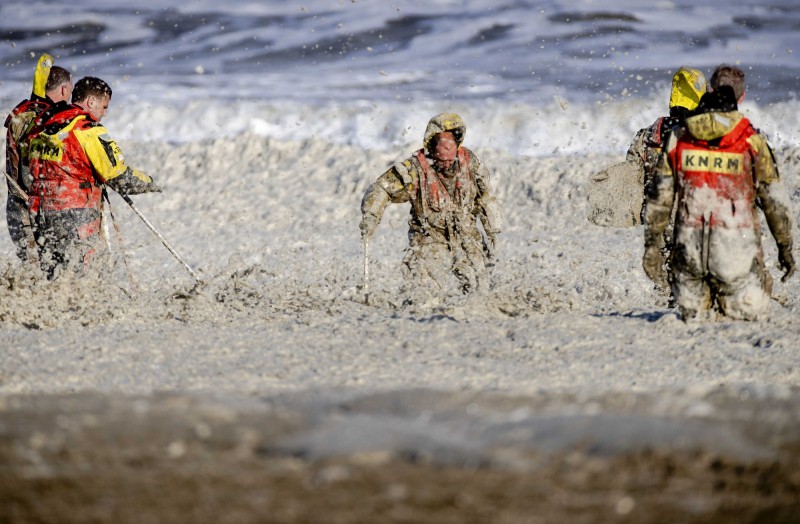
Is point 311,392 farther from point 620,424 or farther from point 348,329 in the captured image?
point 348,329

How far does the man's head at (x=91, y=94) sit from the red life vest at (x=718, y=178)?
381 cm

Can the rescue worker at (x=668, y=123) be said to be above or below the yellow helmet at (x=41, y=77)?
below

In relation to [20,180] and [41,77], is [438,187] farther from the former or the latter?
[41,77]

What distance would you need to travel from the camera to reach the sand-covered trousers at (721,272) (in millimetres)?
6102

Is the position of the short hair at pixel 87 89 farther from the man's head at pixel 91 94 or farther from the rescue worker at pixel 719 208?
the rescue worker at pixel 719 208

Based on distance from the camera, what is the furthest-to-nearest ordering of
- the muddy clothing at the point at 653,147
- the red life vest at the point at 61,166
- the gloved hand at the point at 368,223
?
the gloved hand at the point at 368,223
the muddy clothing at the point at 653,147
the red life vest at the point at 61,166

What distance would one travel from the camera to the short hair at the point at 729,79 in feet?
20.0

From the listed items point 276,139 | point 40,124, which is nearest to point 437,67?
point 276,139

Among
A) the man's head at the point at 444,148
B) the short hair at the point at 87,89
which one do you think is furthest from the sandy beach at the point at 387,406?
the short hair at the point at 87,89

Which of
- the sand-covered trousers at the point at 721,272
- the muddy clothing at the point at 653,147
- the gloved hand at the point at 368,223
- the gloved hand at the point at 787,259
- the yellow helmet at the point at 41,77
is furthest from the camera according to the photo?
the yellow helmet at the point at 41,77

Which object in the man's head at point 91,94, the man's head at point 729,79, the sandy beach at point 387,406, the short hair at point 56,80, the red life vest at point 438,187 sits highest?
the short hair at point 56,80

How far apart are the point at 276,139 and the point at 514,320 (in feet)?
34.1

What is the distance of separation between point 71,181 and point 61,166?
0.12 meters

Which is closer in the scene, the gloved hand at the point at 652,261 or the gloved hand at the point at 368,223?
the gloved hand at the point at 652,261
